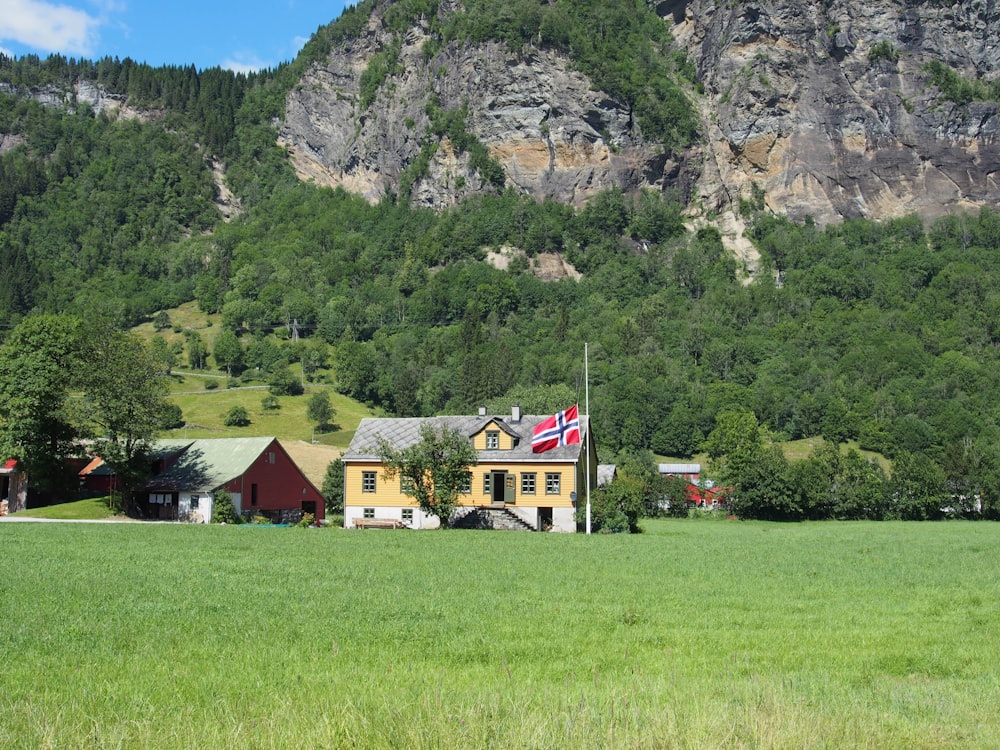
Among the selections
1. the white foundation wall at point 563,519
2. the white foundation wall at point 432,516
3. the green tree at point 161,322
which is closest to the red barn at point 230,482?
the white foundation wall at point 432,516

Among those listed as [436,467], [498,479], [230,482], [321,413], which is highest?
[321,413]

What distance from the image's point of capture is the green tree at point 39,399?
57062mm

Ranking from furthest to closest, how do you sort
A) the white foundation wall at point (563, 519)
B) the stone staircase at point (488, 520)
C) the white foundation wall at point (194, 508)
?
the white foundation wall at point (194, 508), the white foundation wall at point (563, 519), the stone staircase at point (488, 520)

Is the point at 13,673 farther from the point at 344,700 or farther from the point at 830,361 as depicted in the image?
the point at 830,361

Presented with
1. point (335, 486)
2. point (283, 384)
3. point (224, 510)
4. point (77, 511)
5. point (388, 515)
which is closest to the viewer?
point (77, 511)

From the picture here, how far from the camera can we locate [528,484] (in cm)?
5703

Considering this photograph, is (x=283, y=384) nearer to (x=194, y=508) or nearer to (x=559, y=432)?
(x=194, y=508)

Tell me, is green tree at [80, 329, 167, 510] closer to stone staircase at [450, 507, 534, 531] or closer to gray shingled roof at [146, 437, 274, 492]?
gray shingled roof at [146, 437, 274, 492]

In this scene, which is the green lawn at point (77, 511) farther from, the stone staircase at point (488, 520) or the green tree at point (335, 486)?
the stone staircase at point (488, 520)

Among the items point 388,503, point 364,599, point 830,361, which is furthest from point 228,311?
point 364,599

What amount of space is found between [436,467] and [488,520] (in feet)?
28.0

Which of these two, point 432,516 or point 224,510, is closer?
point 432,516

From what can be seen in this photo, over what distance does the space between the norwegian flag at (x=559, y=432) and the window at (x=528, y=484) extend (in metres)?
9.08

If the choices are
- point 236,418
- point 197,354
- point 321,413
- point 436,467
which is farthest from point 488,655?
point 197,354
